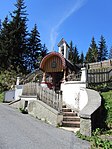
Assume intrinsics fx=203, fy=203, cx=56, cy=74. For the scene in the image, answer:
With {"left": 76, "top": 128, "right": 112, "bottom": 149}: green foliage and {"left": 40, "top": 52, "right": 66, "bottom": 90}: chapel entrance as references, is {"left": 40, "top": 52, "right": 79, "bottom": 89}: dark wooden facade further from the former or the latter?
{"left": 76, "top": 128, "right": 112, "bottom": 149}: green foliage

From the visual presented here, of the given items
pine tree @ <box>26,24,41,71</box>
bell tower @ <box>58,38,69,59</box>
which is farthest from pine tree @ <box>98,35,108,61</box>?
bell tower @ <box>58,38,69,59</box>

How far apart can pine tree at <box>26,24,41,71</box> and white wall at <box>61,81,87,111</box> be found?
25.9 metres

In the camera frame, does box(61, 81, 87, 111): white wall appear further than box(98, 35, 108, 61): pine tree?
No

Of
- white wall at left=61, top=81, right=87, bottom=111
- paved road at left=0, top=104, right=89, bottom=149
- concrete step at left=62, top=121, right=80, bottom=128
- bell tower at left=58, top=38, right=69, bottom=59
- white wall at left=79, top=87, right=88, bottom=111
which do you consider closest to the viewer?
paved road at left=0, top=104, right=89, bottom=149

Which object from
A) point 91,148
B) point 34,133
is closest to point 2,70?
point 34,133

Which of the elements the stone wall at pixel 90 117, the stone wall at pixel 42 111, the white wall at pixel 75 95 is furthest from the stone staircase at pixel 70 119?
the stone wall at pixel 90 117

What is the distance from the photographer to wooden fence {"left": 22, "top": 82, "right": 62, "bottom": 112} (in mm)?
11392

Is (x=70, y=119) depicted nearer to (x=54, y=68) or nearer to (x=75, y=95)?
(x=75, y=95)

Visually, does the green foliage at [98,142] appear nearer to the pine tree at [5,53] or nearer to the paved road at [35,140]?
the paved road at [35,140]

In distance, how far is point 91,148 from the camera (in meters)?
6.66

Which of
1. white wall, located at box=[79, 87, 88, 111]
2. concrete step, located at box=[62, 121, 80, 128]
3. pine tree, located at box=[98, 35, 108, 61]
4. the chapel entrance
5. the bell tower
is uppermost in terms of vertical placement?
pine tree, located at box=[98, 35, 108, 61]

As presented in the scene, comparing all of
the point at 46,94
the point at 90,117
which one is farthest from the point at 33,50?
the point at 90,117

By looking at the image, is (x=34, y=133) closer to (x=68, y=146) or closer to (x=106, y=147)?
(x=68, y=146)

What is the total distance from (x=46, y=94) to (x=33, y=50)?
95.6 feet
